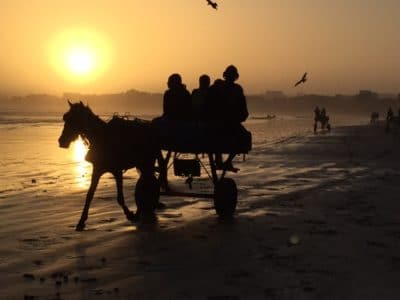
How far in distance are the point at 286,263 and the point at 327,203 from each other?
5345 mm

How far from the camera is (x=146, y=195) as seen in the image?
1173 centimetres

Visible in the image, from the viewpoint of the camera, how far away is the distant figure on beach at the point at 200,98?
12.2m

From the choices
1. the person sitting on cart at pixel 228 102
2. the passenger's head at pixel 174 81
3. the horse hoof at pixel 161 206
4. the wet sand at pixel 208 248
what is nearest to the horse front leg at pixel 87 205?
the wet sand at pixel 208 248

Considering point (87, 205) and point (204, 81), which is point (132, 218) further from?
point (204, 81)

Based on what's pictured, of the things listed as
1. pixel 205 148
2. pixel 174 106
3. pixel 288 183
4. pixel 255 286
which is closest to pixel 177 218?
A: pixel 205 148

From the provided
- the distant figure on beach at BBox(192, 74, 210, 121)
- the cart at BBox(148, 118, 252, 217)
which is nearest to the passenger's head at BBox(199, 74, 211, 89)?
the distant figure on beach at BBox(192, 74, 210, 121)

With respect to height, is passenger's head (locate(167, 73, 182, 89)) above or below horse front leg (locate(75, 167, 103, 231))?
above

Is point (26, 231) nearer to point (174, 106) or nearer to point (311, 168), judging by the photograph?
point (174, 106)

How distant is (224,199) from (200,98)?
2.32 metres

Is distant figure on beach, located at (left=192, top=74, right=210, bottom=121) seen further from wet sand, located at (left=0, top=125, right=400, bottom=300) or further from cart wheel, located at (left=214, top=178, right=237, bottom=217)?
wet sand, located at (left=0, top=125, right=400, bottom=300)

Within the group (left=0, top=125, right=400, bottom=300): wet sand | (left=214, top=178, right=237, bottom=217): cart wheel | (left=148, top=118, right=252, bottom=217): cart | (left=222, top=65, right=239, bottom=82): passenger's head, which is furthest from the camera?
(left=222, top=65, right=239, bottom=82): passenger's head

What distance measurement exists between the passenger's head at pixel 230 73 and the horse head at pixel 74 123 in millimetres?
2948

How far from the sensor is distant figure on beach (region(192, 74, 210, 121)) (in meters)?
12.2

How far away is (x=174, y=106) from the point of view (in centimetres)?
1223
